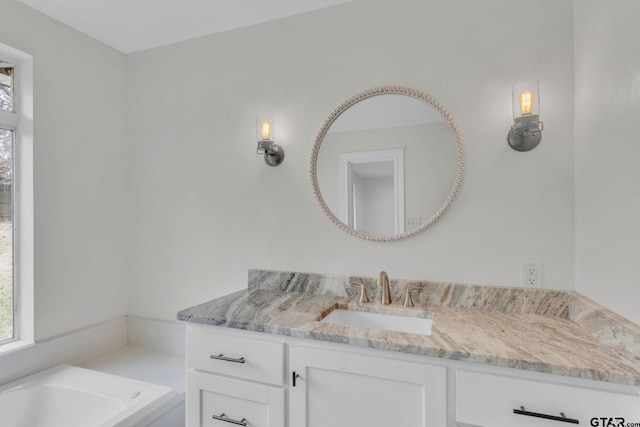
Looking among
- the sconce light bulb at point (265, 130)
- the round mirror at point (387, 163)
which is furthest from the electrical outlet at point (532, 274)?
the sconce light bulb at point (265, 130)

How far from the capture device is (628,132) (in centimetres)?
107

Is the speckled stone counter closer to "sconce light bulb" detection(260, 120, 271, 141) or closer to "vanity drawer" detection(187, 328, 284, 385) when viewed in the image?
"vanity drawer" detection(187, 328, 284, 385)

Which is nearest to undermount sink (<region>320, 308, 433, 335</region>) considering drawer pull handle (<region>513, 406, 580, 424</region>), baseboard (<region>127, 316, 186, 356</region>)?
drawer pull handle (<region>513, 406, 580, 424</region>)

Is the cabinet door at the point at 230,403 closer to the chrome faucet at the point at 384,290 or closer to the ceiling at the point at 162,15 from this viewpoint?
the chrome faucet at the point at 384,290

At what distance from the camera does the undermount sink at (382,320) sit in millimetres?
1468

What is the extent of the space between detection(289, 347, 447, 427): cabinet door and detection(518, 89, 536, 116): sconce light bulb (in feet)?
3.70

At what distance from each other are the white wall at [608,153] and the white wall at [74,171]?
2659mm

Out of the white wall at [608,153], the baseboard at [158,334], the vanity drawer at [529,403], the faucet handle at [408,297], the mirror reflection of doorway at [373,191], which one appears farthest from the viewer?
the baseboard at [158,334]

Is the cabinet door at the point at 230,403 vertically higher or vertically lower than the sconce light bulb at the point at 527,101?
lower

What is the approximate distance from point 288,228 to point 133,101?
4.92ft

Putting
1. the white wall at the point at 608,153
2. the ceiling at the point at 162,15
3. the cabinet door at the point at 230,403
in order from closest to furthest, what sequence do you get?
the white wall at the point at 608,153
the cabinet door at the point at 230,403
the ceiling at the point at 162,15

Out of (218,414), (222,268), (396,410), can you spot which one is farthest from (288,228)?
(396,410)

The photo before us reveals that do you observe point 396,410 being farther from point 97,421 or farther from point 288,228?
point 97,421

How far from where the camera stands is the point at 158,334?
223 cm
